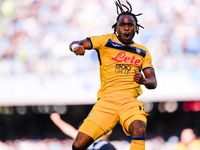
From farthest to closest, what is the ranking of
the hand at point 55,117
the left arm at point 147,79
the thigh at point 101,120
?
the hand at point 55,117 → the thigh at point 101,120 → the left arm at point 147,79

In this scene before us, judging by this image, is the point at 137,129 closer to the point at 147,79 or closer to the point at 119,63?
the point at 147,79

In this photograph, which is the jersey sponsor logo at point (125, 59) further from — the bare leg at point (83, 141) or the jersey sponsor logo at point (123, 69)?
the bare leg at point (83, 141)

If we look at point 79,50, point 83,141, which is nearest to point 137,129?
point 83,141

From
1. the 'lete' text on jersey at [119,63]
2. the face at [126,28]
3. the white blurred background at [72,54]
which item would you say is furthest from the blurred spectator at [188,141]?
the face at [126,28]

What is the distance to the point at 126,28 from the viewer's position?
3.50 meters

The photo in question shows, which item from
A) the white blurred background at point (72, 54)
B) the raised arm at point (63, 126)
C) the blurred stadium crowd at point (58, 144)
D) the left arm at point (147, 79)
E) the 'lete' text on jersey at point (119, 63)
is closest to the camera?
the left arm at point (147, 79)

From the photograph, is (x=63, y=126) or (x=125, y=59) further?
(x=63, y=126)

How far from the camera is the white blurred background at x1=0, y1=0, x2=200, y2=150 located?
7.61 meters

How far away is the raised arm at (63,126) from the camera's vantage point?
824 cm

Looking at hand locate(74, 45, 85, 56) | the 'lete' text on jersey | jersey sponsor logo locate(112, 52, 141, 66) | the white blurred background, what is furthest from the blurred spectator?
hand locate(74, 45, 85, 56)

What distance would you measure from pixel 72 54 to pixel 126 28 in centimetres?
431

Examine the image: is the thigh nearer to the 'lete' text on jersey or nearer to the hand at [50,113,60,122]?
the 'lete' text on jersey

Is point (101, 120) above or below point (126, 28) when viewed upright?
below

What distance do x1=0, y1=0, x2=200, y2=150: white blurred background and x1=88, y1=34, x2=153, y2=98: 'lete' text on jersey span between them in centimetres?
390
